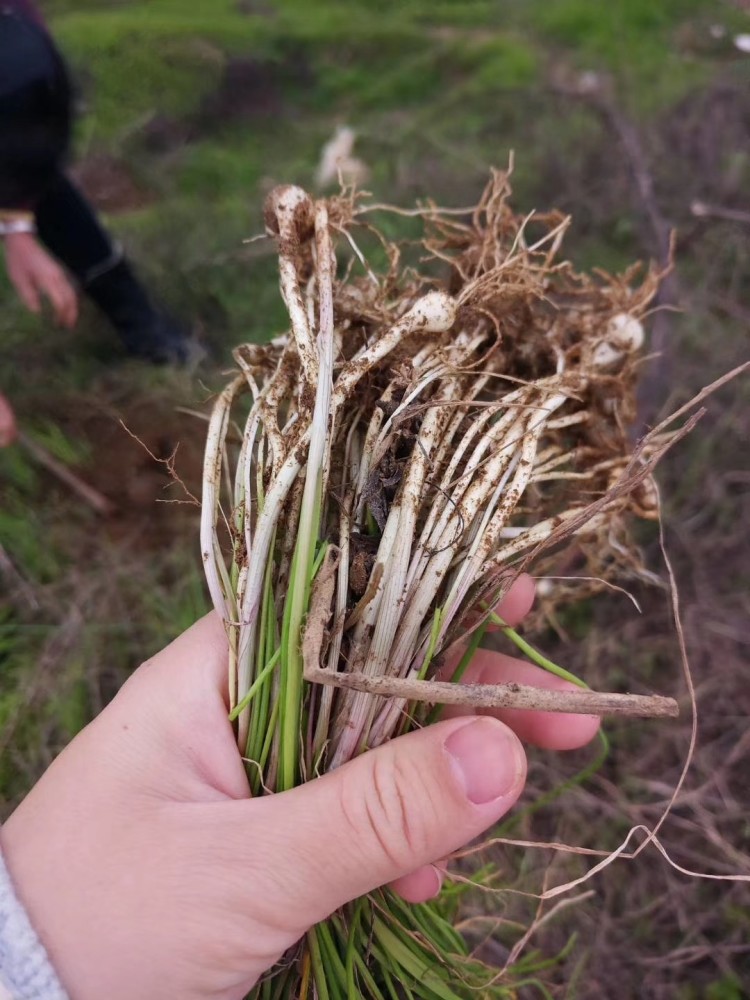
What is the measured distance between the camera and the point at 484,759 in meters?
0.89

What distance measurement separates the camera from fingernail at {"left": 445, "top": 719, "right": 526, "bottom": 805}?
89 cm

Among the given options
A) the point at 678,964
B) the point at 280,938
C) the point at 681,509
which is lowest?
the point at 678,964

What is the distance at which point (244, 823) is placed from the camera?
89 centimetres

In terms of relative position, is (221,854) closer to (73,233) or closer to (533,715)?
(533,715)

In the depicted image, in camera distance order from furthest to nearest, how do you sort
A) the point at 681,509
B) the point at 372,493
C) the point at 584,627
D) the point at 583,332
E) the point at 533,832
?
the point at 681,509 < the point at 584,627 < the point at 533,832 < the point at 583,332 < the point at 372,493

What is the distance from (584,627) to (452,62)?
Result: 368cm

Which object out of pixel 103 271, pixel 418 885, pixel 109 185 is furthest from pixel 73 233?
pixel 418 885

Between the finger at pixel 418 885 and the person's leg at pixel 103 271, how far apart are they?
201 centimetres

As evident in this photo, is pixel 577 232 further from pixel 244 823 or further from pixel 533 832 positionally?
pixel 244 823

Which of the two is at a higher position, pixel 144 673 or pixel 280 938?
pixel 144 673

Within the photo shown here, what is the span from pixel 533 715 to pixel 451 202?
8.22 feet

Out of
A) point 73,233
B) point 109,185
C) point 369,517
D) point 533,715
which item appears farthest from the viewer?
point 109,185

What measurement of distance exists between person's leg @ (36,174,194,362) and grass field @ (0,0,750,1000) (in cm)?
13

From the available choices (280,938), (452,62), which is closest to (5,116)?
(280,938)
